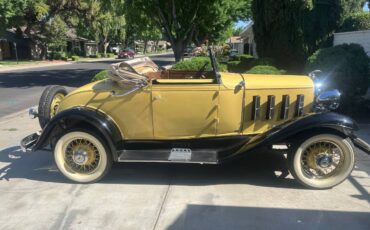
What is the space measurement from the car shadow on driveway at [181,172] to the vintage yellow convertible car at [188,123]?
32 centimetres

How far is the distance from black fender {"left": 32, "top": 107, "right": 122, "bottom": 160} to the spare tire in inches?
24.2

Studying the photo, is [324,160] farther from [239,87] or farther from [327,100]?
[239,87]

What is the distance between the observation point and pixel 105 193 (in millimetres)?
4984

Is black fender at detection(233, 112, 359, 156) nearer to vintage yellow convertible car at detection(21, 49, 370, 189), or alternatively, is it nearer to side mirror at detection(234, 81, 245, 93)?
vintage yellow convertible car at detection(21, 49, 370, 189)

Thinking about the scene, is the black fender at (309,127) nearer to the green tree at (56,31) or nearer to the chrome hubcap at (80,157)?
the chrome hubcap at (80,157)

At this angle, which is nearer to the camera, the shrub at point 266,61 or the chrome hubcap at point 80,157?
the chrome hubcap at point 80,157

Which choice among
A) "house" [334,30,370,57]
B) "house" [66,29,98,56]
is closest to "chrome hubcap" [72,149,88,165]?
"house" [334,30,370,57]

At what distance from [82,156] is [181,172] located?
128cm

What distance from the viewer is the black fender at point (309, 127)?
4.87m

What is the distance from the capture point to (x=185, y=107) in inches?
206

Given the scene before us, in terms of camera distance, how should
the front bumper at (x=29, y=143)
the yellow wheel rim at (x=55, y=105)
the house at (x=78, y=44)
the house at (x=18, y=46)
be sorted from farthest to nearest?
the house at (x=78, y=44) → the house at (x=18, y=46) → the yellow wheel rim at (x=55, y=105) → the front bumper at (x=29, y=143)

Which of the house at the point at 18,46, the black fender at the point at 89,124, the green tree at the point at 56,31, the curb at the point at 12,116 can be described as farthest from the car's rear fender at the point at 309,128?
the house at the point at 18,46

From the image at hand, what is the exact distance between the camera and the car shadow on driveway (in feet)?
17.5

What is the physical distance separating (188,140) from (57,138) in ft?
5.32
